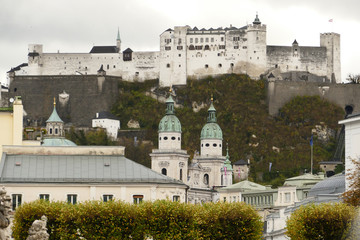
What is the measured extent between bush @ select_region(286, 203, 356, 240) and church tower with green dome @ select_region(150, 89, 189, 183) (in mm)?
A: 108235

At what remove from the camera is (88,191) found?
8100 centimetres

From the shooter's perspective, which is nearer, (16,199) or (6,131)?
(16,199)

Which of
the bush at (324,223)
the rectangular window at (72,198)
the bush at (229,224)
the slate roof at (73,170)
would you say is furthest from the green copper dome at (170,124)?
the bush at (324,223)

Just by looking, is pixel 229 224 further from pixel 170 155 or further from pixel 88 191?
pixel 170 155

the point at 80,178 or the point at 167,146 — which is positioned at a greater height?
the point at 167,146

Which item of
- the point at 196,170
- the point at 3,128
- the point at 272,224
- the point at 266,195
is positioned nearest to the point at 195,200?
the point at 196,170

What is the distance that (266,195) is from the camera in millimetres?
151375

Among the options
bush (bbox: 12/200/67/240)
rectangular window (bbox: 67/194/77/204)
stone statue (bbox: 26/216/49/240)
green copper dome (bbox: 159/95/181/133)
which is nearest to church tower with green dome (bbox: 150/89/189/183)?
green copper dome (bbox: 159/95/181/133)

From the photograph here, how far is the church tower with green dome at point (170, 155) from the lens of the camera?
178 metres

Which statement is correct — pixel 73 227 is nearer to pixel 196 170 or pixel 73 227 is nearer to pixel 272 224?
pixel 272 224

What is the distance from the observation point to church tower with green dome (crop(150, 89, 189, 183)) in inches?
6998

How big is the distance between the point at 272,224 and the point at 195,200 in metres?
69.3

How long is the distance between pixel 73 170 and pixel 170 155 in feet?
316

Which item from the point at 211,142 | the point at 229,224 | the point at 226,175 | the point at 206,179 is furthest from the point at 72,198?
the point at 211,142
